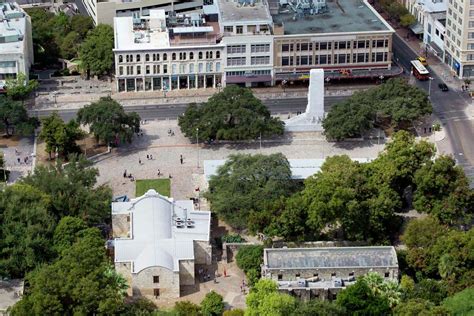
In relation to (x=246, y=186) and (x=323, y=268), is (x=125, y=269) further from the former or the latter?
(x=323, y=268)

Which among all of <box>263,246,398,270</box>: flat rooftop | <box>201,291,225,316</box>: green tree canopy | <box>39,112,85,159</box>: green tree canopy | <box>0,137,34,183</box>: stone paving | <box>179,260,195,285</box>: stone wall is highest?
<box>39,112,85,159</box>: green tree canopy

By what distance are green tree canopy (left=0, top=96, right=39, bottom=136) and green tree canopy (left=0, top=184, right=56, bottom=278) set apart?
3261 cm

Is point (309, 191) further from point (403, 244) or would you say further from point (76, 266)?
point (76, 266)

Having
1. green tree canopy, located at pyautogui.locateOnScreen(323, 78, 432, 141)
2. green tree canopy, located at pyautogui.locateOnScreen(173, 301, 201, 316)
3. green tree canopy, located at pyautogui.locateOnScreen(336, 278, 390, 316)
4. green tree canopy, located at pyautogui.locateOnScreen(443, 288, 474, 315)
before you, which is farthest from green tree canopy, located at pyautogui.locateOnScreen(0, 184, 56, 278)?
green tree canopy, located at pyautogui.locateOnScreen(323, 78, 432, 141)

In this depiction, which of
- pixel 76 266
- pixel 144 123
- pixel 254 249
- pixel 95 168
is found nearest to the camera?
pixel 76 266

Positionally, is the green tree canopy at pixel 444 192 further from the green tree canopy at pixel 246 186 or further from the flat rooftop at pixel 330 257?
the green tree canopy at pixel 246 186

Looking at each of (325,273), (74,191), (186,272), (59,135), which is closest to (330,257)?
(325,273)

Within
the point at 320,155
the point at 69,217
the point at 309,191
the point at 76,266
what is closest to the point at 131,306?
the point at 76,266

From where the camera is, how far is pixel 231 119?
18975cm

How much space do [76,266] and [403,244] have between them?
44.4m

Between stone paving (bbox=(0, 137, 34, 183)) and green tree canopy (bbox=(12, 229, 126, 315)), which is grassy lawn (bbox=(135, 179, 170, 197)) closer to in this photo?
stone paving (bbox=(0, 137, 34, 183))

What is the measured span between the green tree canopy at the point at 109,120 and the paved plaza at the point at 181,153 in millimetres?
3022

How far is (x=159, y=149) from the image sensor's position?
189125mm

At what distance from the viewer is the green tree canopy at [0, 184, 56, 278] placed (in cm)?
14975
